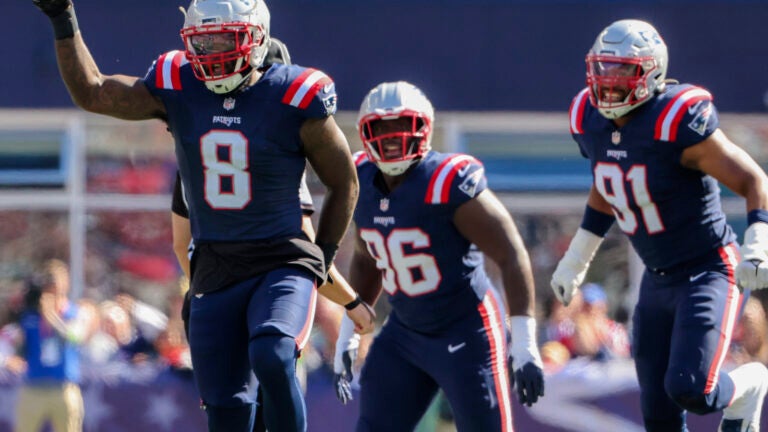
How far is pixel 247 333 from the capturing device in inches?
202

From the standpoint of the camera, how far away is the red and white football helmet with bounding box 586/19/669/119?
223 inches

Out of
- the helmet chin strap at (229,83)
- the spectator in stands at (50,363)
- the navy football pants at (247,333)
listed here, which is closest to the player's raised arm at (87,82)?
the helmet chin strap at (229,83)

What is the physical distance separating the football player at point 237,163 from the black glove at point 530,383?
923mm

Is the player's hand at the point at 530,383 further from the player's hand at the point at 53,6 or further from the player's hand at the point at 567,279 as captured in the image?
the player's hand at the point at 53,6

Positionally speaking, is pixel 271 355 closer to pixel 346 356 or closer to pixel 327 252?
pixel 327 252

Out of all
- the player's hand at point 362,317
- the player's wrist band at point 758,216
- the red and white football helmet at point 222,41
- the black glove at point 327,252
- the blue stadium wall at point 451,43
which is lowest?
the blue stadium wall at point 451,43

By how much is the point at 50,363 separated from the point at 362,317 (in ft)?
12.1

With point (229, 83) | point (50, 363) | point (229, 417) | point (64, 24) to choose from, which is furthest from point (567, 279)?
point (50, 363)

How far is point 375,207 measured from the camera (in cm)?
577

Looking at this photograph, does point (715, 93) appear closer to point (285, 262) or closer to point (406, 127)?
point (406, 127)

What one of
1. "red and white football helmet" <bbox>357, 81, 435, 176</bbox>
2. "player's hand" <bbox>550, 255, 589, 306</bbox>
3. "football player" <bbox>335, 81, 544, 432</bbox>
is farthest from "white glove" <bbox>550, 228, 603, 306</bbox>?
"red and white football helmet" <bbox>357, 81, 435, 176</bbox>

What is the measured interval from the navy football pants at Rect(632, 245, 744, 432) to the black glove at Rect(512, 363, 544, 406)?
547mm

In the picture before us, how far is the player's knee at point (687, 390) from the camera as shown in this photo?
5445 millimetres

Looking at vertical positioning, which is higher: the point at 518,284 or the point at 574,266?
the point at 518,284
